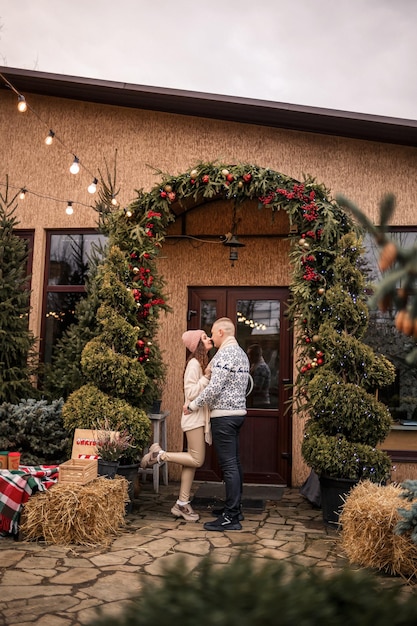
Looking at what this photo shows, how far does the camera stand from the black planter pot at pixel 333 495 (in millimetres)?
6102

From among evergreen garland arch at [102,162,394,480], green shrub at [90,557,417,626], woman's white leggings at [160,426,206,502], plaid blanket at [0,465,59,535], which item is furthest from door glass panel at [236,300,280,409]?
green shrub at [90,557,417,626]

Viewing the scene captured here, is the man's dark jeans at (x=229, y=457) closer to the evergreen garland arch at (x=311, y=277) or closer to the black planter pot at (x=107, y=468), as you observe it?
the evergreen garland arch at (x=311, y=277)

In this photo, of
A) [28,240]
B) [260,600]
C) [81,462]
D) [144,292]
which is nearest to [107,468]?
[81,462]

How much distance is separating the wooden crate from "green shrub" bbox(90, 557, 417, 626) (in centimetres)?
400

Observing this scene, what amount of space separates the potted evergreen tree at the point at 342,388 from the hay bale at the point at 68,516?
2119 millimetres

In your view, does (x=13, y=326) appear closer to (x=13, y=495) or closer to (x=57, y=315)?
(x=57, y=315)

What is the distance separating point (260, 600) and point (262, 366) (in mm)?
7020

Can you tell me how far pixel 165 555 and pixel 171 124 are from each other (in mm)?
5609

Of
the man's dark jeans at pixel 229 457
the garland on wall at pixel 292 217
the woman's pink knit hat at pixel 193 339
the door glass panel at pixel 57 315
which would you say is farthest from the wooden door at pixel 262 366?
the man's dark jeans at pixel 229 457

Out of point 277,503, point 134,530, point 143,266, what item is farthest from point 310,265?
point 134,530

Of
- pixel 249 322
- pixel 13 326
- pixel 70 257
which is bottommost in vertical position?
pixel 13 326

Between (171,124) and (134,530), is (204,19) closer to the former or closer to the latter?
(171,124)

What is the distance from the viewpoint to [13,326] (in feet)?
25.4

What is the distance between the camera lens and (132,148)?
8.66 m
